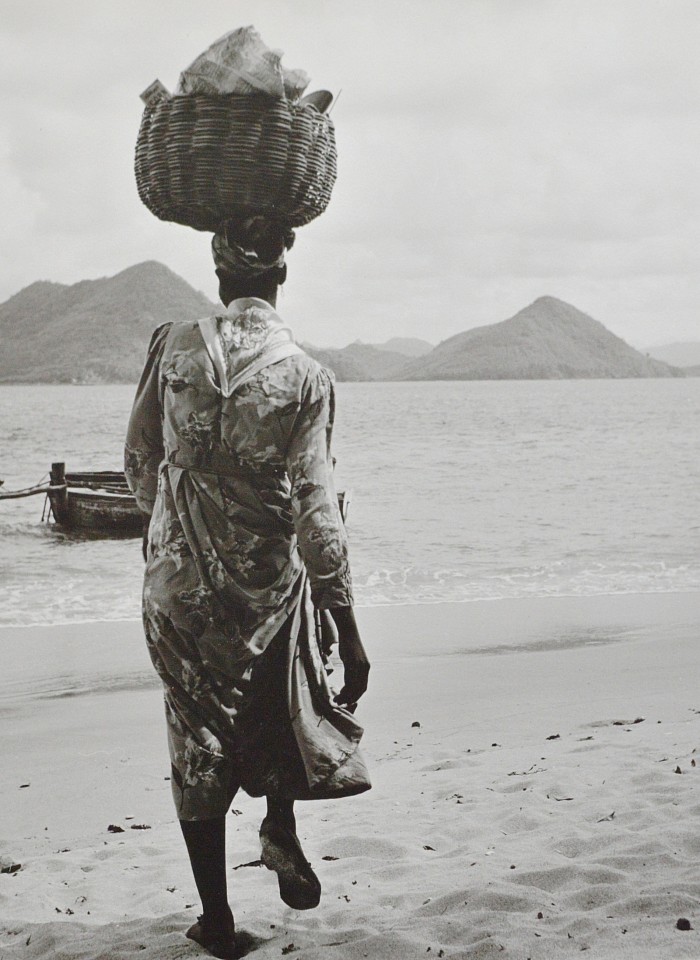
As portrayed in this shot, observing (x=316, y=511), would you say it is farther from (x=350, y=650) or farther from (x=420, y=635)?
(x=420, y=635)

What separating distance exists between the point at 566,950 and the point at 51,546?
1761cm

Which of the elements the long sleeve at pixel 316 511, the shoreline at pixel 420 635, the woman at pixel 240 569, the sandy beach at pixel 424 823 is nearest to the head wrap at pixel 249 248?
the woman at pixel 240 569

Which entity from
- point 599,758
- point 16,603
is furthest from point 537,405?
point 599,758

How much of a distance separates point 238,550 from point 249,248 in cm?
82

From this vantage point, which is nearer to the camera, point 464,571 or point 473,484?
point 464,571

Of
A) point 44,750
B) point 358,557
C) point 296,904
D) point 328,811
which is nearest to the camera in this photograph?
point 296,904

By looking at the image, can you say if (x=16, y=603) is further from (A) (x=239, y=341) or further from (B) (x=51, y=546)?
(A) (x=239, y=341)

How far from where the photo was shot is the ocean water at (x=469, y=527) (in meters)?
13.4

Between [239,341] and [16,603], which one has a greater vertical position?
[239,341]

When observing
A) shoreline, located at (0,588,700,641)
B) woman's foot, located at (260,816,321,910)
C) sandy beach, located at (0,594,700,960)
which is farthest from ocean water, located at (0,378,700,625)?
woman's foot, located at (260,816,321,910)

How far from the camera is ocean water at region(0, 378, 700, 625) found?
529 inches

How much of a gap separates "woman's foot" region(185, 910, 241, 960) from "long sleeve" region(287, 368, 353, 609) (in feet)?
3.03

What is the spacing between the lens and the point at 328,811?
4352 millimetres

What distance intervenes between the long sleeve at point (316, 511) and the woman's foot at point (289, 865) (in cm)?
75
